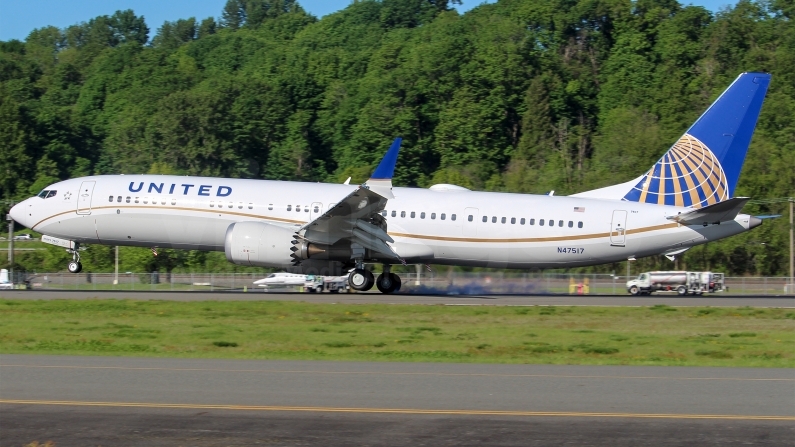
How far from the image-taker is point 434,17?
145m

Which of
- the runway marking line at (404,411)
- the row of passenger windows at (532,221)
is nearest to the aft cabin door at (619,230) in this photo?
the row of passenger windows at (532,221)

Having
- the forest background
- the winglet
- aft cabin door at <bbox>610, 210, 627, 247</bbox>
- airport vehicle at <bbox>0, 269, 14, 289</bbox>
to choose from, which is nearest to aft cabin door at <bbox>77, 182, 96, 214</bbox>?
the winglet

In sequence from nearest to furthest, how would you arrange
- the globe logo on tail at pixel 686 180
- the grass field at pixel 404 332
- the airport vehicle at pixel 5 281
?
the grass field at pixel 404 332, the globe logo on tail at pixel 686 180, the airport vehicle at pixel 5 281

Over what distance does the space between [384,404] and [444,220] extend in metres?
21.0

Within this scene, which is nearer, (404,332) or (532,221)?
(404,332)

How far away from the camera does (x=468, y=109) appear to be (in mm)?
91938

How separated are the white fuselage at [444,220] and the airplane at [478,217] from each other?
0.03 m

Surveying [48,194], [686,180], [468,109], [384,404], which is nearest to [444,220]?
[686,180]

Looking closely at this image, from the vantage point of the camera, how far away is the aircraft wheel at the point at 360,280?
34781mm

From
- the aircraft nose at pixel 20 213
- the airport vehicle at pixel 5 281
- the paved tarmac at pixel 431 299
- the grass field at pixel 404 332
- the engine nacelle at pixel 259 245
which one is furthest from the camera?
the airport vehicle at pixel 5 281

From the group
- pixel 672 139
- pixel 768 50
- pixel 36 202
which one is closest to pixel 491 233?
pixel 36 202

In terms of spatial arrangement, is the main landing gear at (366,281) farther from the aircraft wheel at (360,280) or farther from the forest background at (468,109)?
the forest background at (468,109)

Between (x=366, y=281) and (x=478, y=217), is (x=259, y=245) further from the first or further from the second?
(x=478, y=217)

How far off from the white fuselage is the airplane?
0.11ft
